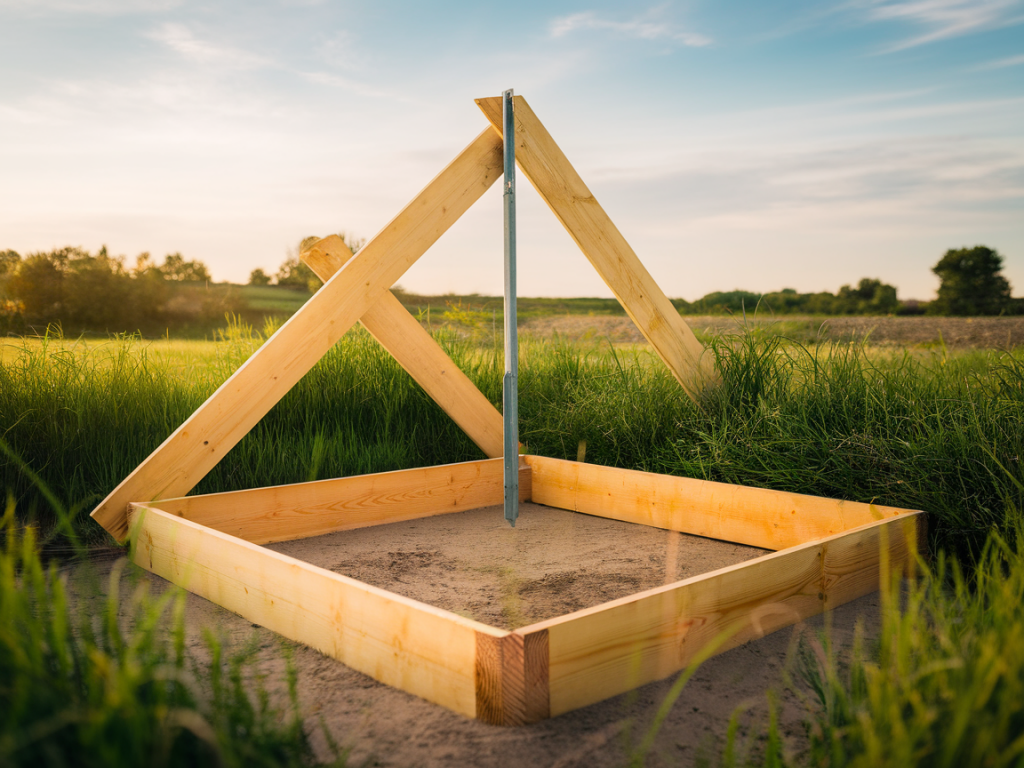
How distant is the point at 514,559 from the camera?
2.81 meters

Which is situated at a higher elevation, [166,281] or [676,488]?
[166,281]

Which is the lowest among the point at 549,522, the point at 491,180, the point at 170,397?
the point at 549,522

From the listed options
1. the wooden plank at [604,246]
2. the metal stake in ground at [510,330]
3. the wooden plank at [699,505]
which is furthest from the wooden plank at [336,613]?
the wooden plank at [604,246]

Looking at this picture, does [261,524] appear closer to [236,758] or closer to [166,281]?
[236,758]

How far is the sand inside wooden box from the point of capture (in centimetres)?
237

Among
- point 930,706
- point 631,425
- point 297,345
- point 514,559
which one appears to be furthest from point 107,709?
point 631,425

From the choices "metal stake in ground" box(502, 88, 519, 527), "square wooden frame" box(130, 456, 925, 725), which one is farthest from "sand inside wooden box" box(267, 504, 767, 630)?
"metal stake in ground" box(502, 88, 519, 527)

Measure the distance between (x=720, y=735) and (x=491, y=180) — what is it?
2.58 meters

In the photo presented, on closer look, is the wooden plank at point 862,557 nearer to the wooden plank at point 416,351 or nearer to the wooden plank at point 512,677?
the wooden plank at point 512,677

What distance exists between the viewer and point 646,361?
4879 millimetres

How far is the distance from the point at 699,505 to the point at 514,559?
36.1 inches

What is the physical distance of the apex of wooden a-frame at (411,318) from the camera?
9.26 feet

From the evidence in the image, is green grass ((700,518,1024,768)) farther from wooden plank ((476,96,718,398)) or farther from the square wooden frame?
wooden plank ((476,96,718,398))

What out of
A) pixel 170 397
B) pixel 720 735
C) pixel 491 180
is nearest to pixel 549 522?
pixel 491 180
